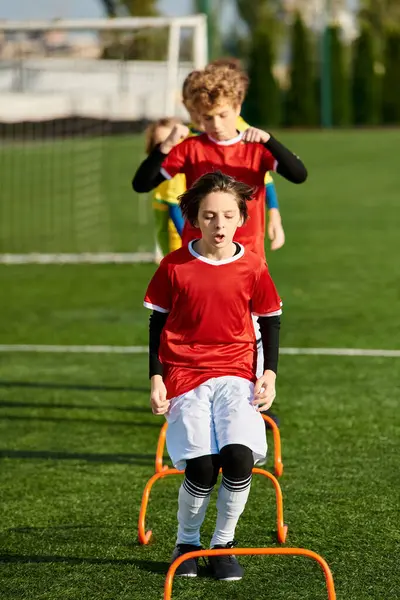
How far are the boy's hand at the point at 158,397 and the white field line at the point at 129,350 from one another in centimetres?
484

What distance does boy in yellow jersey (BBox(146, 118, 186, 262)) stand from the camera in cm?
785

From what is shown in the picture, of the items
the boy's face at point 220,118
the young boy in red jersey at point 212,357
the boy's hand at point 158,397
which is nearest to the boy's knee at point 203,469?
the young boy in red jersey at point 212,357

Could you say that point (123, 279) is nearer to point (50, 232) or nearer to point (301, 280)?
point (301, 280)

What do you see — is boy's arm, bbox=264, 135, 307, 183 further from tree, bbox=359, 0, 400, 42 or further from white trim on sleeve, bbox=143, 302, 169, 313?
tree, bbox=359, 0, 400, 42

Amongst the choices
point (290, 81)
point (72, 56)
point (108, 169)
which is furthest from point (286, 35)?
point (72, 56)

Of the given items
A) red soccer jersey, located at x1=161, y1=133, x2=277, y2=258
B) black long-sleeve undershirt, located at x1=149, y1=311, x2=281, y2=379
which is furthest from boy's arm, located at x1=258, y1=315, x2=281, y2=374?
red soccer jersey, located at x1=161, y1=133, x2=277, y2=258

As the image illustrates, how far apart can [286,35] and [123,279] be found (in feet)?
176

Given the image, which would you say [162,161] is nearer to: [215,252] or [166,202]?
[215,252]

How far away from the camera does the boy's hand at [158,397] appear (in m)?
4.74

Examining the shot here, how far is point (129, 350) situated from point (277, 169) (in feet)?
12.9

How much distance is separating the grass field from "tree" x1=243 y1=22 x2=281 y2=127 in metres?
32.9

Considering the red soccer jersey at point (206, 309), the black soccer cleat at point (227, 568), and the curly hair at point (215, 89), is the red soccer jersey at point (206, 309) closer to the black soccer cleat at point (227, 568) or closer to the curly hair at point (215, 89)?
the black soccer cleat at point (227, 568)

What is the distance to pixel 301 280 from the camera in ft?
44.2

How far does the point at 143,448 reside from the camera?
22.9ft
